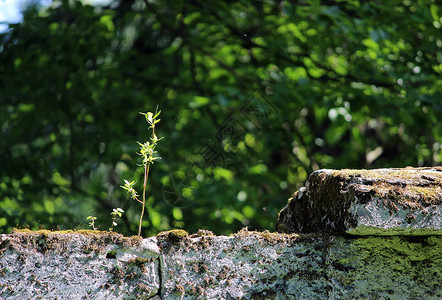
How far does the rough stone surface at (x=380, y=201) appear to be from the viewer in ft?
4.25

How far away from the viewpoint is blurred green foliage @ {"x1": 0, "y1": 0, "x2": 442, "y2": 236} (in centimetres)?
539

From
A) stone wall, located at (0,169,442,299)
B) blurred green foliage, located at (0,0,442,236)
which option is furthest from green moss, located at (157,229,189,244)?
blurred green foliage, located at (0,0,442,236)

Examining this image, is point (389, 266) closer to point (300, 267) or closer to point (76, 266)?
point (300, 267)

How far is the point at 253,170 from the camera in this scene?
6.09 m

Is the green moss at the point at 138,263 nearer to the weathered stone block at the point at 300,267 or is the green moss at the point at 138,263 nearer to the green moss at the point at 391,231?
the weathered stone block at the point at 300,267

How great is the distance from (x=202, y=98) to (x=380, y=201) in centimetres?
429

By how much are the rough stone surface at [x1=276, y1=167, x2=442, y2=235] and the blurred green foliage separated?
3.71 metres

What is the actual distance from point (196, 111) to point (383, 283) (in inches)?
214

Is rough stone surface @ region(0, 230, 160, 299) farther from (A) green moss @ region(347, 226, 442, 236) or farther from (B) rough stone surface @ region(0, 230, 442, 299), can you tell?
(A) green moss @ region(347, 226, 442, 236)

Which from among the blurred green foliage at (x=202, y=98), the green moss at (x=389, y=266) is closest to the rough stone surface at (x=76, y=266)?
the green moss at (x=389, y=266)

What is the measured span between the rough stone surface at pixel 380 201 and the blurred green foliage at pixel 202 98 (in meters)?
3.71

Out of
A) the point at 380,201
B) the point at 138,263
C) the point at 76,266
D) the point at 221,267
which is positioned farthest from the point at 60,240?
the point at 380,201

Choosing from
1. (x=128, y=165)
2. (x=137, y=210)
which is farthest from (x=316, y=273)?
(x=128, y=165)

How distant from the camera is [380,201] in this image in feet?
4.26
